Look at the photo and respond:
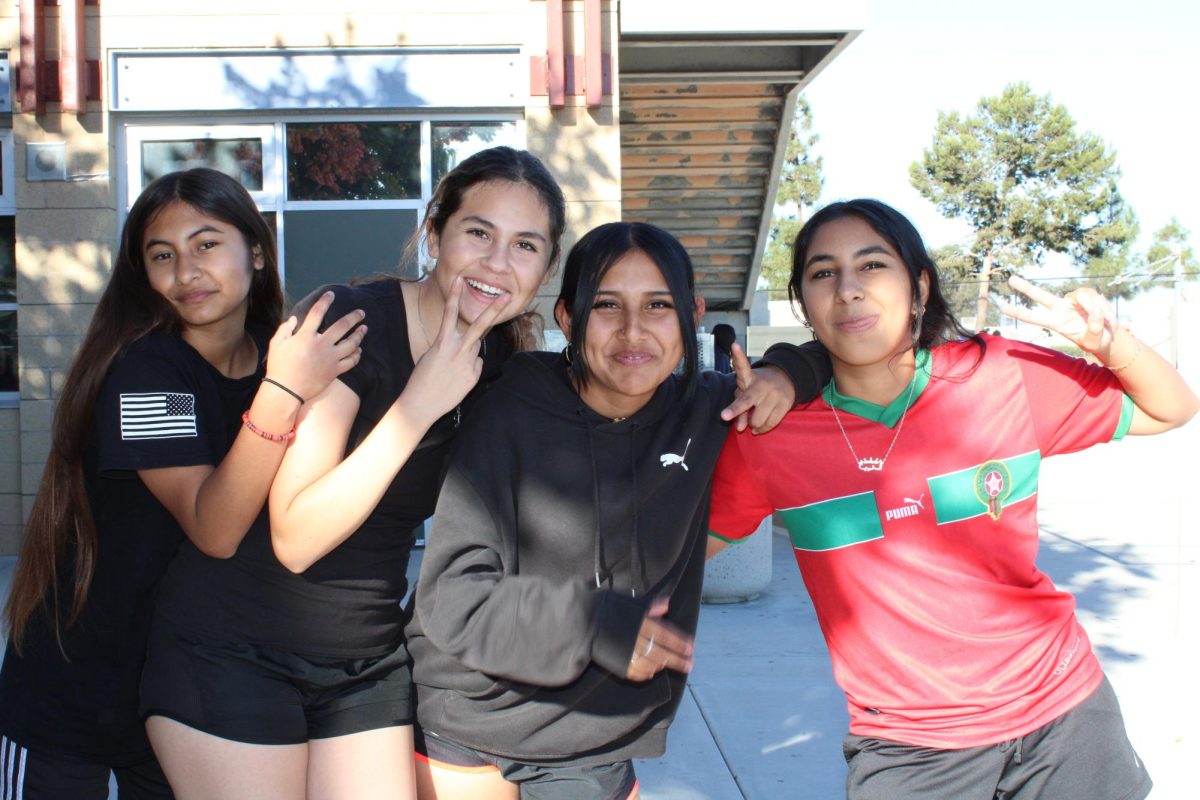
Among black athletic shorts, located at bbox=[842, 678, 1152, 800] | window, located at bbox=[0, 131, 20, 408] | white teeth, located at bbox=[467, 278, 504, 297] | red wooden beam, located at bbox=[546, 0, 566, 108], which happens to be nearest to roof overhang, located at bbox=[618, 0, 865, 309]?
red wooden beam, located at bbox=[546, 0, 566, 108]

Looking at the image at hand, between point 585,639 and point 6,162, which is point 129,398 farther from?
point 6,162

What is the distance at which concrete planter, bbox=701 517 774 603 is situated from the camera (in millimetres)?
6602

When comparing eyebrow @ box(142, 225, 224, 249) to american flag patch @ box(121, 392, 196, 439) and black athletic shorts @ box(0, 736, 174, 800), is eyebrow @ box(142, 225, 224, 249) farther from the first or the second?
black athletic shorts @ box(0, 736, 174, 800)

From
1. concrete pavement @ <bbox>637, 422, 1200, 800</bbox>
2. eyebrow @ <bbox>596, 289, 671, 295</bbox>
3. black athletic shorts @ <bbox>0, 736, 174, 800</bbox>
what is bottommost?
concrete pavement @ <bbox>637, 422, 1200, 800</bbox>

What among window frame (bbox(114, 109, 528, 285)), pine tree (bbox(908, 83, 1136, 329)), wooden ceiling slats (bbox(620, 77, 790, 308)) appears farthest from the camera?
pine tree (bbox(908, 83, 1136, 329))

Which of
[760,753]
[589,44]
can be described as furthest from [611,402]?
[589,44]

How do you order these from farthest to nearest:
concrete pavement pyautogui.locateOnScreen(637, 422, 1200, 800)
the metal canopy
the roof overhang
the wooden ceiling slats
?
the wooden ceiling slats → the metal canopy → the roof overhang → concrete pavement pyautogui.locateOnScreen(637, 422, 1200, 800)

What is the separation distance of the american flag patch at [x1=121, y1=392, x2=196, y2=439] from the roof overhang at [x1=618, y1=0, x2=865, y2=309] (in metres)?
7.01

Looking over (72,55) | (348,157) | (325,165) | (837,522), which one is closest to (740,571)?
(348,157)

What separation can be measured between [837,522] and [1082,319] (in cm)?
63

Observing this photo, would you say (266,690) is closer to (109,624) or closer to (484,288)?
(109,624)

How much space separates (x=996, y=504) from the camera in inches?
87.8

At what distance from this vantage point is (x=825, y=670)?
5.36 metres

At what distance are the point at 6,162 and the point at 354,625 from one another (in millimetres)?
7584
